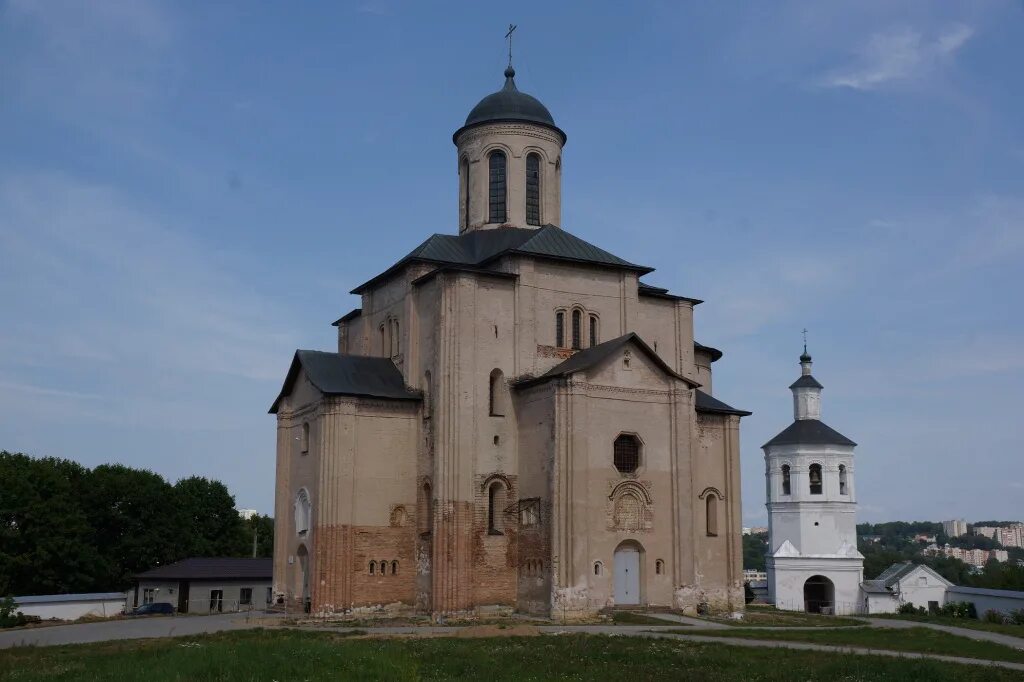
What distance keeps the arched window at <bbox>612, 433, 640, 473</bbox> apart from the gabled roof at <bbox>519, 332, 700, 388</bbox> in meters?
2.33

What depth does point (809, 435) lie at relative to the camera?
49.7 metres

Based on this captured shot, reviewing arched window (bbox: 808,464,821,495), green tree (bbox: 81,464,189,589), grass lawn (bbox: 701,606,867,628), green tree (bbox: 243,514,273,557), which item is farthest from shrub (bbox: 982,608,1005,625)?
green tree (bbox: 81,464,189,589)

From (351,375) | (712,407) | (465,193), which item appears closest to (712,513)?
(712,407)

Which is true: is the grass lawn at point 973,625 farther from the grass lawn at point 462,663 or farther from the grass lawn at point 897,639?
the grass lawn at point 462,663

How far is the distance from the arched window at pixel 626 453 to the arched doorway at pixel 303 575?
9905mm

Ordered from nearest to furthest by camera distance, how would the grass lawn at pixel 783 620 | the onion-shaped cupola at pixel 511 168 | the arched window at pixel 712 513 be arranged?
the grass lawn at pixel 783 620
the arched window at pixel 712 513
the onion-shaped cupola at pixel 511 168

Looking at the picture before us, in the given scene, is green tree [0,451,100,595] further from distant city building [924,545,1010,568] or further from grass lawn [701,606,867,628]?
distant city building [924,545,1010,568]

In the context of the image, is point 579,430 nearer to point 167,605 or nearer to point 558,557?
point 558,557

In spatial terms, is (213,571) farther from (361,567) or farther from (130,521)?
(361,567)

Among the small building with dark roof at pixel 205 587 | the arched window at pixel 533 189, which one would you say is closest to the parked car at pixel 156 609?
the small building with dark roof at pixel 205 587

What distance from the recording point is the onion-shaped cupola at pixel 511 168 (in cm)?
3634

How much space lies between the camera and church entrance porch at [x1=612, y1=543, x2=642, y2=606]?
3009 centimetres

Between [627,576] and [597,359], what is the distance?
6.22 meters

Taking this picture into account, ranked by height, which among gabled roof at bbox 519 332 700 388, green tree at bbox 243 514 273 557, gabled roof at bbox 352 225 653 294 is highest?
gabled roof at bbox 352 225 653 294
